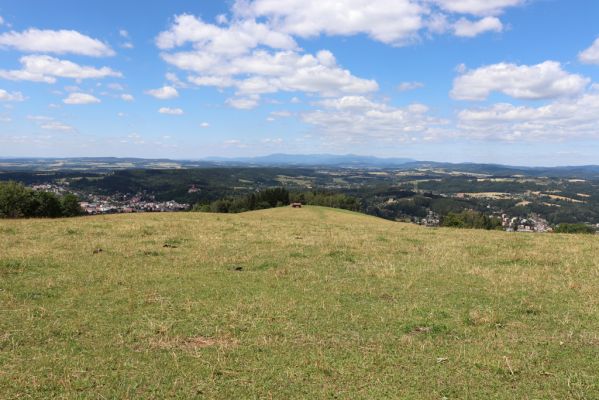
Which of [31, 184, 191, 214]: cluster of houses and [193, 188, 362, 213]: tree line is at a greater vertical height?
[193, 188, 362, 213]: tree line

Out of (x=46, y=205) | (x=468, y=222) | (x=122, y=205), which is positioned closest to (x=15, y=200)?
(x=46, y=205)

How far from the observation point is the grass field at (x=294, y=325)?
7383 millimetres

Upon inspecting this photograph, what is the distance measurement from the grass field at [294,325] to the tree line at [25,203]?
171ft

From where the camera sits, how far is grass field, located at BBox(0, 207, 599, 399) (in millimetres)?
7383

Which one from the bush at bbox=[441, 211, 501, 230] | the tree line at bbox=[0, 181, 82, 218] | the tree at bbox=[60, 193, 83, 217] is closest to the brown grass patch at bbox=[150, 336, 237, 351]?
the tree line at bbox=[0, 181, 82, 218]

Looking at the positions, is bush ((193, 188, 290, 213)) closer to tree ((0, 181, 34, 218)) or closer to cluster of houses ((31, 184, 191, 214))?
cluster of houses ((31, 184, 191, 214))

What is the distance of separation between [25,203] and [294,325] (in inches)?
2792

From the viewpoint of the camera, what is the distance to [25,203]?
217ft

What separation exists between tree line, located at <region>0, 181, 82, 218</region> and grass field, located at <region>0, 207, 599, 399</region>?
52173mm

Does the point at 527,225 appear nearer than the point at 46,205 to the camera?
No

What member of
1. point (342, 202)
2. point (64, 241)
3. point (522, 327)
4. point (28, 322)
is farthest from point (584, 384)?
point (342, 202)

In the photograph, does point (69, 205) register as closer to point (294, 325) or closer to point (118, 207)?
point (118, 207)

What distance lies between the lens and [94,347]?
8.87m

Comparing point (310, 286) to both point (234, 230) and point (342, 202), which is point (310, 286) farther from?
point (342, 202)
